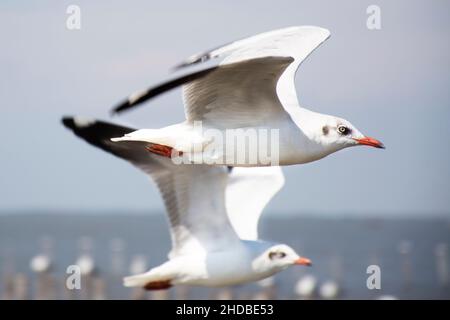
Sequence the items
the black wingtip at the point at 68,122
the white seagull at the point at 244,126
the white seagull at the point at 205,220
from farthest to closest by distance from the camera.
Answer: the black wingtip at the point at 68,122, the white seagull at the point at 205,220, the white seagull at the point at 244,126

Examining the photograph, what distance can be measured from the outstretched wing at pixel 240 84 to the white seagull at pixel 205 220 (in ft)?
5.68

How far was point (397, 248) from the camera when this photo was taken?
206 ft

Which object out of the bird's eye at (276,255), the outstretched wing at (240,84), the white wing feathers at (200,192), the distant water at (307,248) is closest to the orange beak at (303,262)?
the bird's eye at (276,255)

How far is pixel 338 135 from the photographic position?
24.6 feet

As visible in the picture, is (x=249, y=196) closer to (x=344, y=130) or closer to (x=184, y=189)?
(x=184, y=189)

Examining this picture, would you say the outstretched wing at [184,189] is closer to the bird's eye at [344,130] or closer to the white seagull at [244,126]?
the white seagull at [244,126]

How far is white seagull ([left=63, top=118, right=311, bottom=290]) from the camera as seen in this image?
9203 mm

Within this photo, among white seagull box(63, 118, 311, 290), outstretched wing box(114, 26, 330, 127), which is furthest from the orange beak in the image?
outstretched wing box(114, 26, 330, 127)

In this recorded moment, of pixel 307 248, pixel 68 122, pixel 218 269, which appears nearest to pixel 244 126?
pixel 218 269

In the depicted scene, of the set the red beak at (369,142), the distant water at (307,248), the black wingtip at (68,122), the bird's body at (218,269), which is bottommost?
the bird's body at (218,269)

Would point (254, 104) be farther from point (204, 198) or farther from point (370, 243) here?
point (370, 243)

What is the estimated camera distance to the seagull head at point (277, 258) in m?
9.38

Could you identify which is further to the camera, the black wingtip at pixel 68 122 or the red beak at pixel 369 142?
the black wingtip at pixel 68 122
